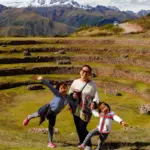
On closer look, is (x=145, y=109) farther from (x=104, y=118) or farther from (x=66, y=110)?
(x=104, y=118)

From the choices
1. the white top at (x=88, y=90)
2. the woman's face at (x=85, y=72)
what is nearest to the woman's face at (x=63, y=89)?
the white top at (x=88, y=90)

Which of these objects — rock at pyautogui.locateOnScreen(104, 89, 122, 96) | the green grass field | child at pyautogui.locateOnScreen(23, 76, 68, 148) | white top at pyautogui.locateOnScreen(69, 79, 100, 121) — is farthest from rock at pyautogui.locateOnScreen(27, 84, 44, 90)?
white top at pyautogui.locateOnScreen(69, 79, 100, 121)

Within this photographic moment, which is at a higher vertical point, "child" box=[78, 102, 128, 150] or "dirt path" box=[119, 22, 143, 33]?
"child" box=[78, 102, 128, 150]

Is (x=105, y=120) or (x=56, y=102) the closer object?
(x=105, y=120)

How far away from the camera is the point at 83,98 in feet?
55.5

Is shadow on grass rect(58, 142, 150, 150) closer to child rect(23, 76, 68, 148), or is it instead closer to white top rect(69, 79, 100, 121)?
child rect(23, 76, 68, 148)

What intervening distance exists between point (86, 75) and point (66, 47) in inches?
2158

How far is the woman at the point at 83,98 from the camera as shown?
16.7 meters

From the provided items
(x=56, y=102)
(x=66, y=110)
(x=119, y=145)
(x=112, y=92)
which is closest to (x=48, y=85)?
(x=56, y=102)

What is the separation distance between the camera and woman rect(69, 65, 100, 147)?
1669 centimetres

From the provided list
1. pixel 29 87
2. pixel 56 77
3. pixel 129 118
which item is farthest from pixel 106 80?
pixel 129 118

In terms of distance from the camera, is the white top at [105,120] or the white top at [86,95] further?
the white top at [86,95]

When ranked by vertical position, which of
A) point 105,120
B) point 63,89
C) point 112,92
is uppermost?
point 63,89

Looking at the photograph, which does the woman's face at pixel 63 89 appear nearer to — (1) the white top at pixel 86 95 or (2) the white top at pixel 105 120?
(1) the white top at pixel 86 95
